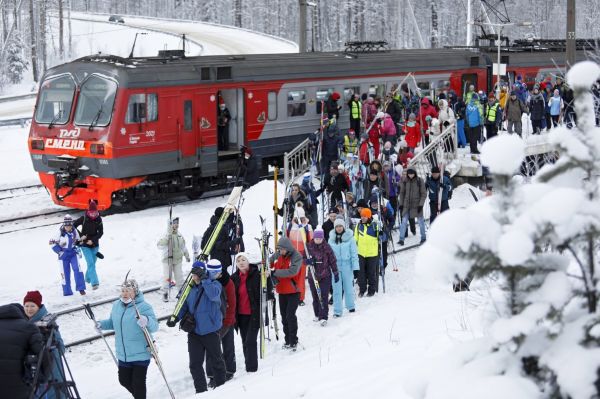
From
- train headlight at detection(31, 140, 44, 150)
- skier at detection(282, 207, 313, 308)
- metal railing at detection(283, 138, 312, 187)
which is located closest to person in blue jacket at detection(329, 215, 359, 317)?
skier at detection(282, 207, 313, 308)

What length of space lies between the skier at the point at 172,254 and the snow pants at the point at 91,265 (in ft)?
3.81

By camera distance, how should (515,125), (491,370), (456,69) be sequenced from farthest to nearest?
(456,69), (515,125), (491,370)

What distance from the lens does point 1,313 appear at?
7.67 meters

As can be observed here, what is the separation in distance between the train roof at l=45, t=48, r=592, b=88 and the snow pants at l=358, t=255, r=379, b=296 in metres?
6.50

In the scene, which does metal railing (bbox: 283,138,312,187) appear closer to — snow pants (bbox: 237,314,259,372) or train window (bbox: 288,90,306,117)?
train window (bbox: 288,90,306,117)

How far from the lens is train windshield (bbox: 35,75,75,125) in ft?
64.0

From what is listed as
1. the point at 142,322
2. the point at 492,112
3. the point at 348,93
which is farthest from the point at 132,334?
the point at 348,93

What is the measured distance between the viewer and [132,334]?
9.27 meters

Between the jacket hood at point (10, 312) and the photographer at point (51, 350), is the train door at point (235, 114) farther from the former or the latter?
the jacket hood at point (10, 312)

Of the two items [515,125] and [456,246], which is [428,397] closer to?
[456,246]

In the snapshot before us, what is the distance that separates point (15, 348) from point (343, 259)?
631 centimetres

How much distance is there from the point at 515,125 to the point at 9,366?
17831 mm

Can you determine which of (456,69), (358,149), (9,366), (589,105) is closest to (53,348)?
(9,366)

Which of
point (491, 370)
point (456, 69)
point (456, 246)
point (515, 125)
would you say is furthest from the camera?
point (456, 69)
